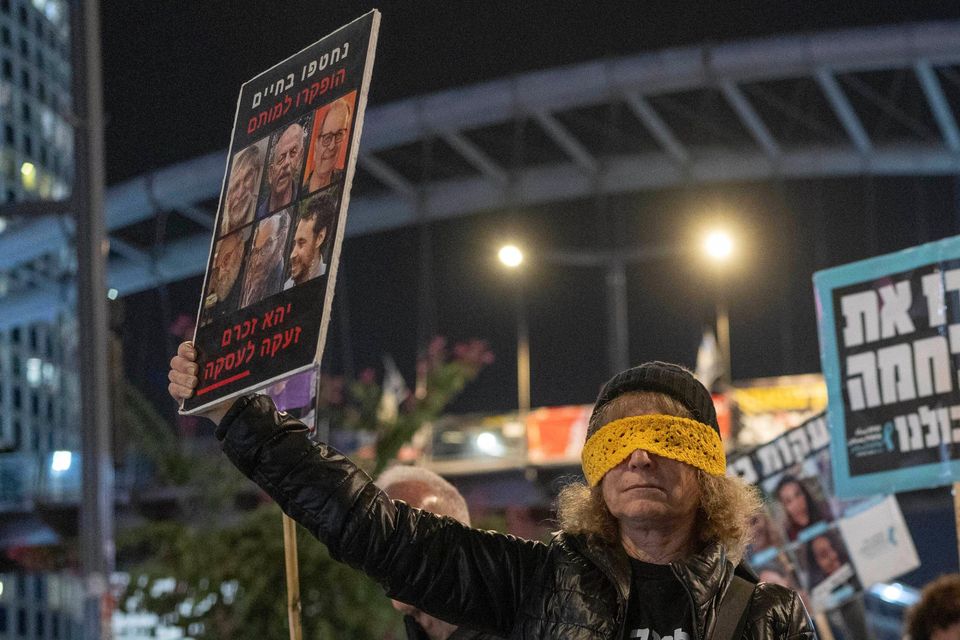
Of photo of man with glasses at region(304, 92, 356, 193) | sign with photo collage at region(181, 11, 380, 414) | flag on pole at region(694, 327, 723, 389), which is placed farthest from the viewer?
flag on pole at region(694, 327, 723, 389)

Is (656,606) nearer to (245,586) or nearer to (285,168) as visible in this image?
(285,168)

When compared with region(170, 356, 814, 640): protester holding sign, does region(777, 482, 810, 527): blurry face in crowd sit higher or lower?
higher

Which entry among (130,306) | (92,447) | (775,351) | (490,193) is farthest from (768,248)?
(92,447)

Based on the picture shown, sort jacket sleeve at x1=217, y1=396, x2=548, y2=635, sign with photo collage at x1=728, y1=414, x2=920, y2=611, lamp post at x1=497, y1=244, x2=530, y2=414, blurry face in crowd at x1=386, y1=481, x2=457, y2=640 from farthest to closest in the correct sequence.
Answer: lamp post at x1=497, y1=244, x2=530, y2=414, sign with photo collage at x1=728, y1=414, x2=920, y2=611, blurry face in crowd at x1=386, y1=481, x2=457, y2=640, jacket sleeve at x1=217, y1=396, x2=548, y2=635

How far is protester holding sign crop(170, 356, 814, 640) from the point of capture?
2527 mm

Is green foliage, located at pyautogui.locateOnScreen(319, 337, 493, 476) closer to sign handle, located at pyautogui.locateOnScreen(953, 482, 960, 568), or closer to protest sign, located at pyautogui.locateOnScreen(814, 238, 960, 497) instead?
protest sign, located at pyautogui.locateOnScreen(814, 238, 960, 497)

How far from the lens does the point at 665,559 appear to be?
2600mm

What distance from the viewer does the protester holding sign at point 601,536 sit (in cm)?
253

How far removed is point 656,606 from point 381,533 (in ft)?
1.58

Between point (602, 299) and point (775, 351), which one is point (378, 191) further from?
point (775, 351)

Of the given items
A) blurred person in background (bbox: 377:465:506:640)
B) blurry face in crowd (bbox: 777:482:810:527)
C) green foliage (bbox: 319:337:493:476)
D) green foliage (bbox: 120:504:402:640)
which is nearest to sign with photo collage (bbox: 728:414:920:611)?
blurry face in crowd (bbox: 777:482:810:527)

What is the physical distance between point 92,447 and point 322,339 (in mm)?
7694

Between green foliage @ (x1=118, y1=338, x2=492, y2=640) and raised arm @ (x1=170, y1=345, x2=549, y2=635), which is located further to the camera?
green foliage @ (x1=118, y1=338, x2=492, y2=640)

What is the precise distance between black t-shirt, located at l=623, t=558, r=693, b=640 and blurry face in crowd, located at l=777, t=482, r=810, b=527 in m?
4.74
